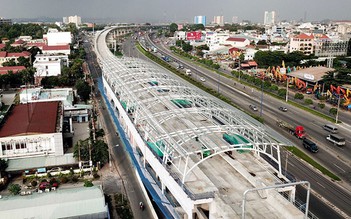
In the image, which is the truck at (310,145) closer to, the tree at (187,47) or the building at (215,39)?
the building at (215,39)

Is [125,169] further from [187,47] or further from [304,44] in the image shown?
[187,47]

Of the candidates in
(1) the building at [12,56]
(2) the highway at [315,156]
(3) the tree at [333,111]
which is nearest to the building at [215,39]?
(2) the highway at [315,156]

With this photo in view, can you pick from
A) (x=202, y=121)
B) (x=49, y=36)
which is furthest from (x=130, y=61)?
(x=49, y=36)

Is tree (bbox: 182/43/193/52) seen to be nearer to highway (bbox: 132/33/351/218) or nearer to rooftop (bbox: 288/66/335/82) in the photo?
rooftop (bbox: 288/66/335/82)

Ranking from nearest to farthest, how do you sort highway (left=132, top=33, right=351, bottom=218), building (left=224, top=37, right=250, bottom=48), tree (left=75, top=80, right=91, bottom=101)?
highway (left=132, top=33, right=351, bottom=218) < tree (left=75, top=80, right=91, bottom=101) < building (left=224, top=37, right=250, bottom=48)

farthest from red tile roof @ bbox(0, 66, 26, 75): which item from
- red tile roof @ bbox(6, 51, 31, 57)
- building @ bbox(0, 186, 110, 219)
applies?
building @ bbox(0, 186, 110, 219)

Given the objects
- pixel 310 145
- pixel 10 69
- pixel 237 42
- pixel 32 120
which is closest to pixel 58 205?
pixel 32 120
